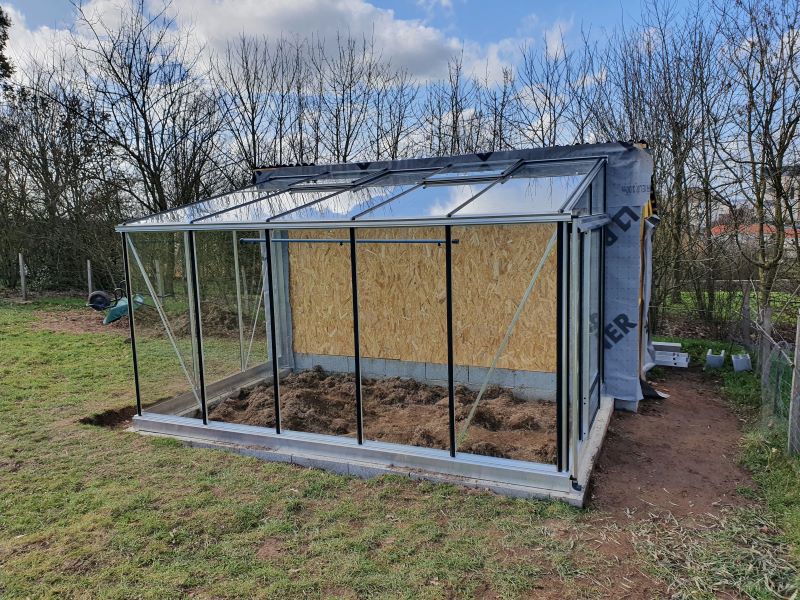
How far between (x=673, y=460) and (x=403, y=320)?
3.01 m

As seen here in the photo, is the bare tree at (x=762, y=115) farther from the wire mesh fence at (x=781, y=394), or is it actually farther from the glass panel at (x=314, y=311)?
the glass panel at (x=314, y=311)

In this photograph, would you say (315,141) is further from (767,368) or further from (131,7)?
(767,368)

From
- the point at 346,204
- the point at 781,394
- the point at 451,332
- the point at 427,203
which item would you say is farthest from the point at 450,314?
the point at 781,394

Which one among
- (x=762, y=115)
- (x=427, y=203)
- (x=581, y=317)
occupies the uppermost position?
(x=762, y=115)

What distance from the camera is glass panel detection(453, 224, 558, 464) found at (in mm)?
5355

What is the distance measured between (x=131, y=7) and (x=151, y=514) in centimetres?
1195

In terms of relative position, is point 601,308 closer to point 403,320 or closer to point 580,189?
point 580,189

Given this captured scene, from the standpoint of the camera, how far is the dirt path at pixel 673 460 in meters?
3.66

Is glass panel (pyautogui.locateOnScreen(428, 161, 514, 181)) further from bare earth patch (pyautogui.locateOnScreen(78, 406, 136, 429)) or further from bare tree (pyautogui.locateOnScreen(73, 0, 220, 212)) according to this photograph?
bare tree (pyautogui.locateOnScreen(73, 0, 220, 212))

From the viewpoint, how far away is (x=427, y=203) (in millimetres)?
4254

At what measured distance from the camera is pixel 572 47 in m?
10.1

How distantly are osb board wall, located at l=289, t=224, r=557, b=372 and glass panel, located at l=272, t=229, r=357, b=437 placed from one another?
0.04 feet

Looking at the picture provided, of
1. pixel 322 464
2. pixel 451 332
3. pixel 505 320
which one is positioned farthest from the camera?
pixel 505 320

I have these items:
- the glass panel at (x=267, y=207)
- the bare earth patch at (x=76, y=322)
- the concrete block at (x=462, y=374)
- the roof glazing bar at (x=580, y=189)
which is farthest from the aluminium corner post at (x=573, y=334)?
the bare earth patch at (x=76, y=322)
